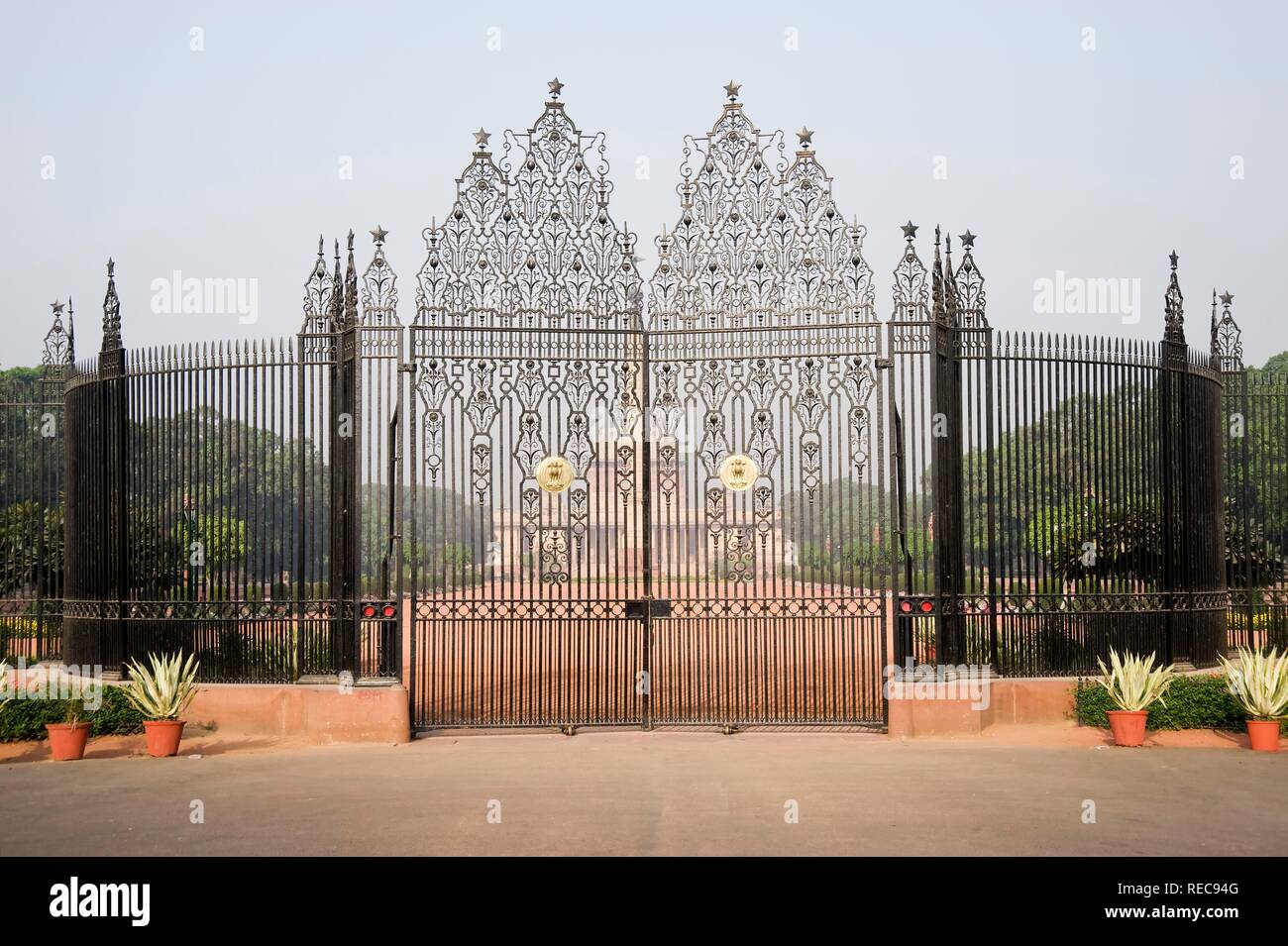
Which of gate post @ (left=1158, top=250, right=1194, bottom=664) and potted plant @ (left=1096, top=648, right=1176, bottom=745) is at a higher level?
gate post @ (left=1158, top=250, right=1194, bottom=664)

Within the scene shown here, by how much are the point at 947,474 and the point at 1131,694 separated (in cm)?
245

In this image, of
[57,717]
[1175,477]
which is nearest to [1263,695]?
[1175,477]

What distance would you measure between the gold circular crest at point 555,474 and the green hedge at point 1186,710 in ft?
16.7

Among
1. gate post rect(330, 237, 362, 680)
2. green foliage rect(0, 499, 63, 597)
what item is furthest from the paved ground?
green foliage rect(0, 499, 63, 597)

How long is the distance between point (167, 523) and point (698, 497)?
5.05 metres

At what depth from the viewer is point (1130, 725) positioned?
34.0ft

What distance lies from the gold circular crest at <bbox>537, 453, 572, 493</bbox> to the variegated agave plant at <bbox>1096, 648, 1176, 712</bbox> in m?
5.04

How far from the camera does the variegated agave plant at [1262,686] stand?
1025 centimetres

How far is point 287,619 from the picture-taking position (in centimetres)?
1110

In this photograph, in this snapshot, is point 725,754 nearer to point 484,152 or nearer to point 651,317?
point 651,317

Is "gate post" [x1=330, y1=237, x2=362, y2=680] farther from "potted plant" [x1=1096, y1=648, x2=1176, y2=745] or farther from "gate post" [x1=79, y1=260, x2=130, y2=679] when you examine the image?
"potted plant" [x1=1096, y1=648, x2=1176, y2=745]

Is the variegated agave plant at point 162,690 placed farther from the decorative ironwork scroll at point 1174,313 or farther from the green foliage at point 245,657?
the decorative ironwork scroll at point 1174,313

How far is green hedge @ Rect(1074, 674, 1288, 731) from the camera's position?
10.9 metres

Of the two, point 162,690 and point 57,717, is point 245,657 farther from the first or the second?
point 57,717
